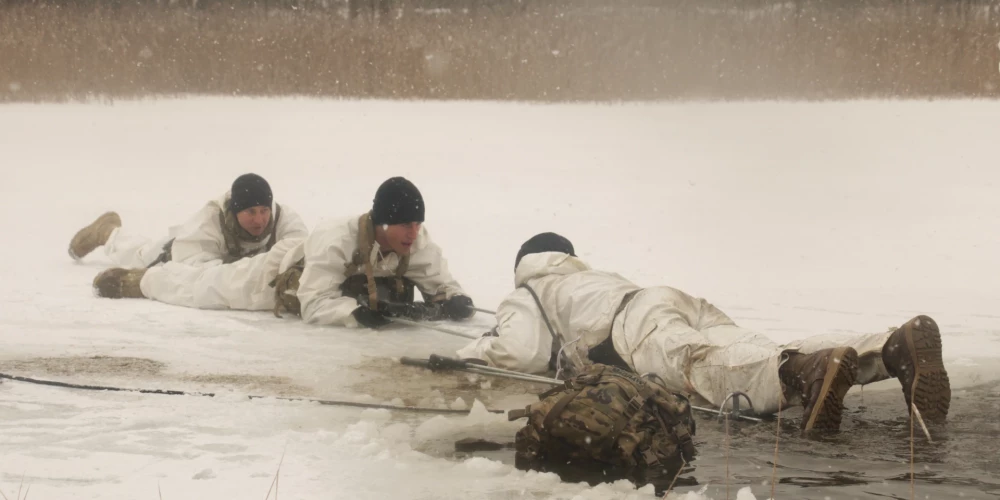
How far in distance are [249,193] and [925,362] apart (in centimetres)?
453

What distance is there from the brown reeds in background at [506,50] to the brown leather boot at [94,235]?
8.41 m

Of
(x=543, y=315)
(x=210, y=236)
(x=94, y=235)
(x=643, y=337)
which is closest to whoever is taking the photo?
(x=643, y=337)

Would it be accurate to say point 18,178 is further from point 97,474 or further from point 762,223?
point 97,474

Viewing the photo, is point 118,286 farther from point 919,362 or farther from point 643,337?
point 919,362

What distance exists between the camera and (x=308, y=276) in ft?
21.8

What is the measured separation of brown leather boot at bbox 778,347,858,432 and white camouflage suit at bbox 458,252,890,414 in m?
0.13

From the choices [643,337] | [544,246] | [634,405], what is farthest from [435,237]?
[634,405]

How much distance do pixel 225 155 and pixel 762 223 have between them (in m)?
7.91

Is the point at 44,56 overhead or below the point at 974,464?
overhead

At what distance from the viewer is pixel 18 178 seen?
49.7 ft

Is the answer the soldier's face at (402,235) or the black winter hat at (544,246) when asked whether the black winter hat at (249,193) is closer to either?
the soldier's face at (402,235)

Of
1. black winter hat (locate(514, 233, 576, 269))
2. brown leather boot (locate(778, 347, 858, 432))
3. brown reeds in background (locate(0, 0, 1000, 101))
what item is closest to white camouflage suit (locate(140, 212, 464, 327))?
black winter hat (locate(514, 233, 576, 269))

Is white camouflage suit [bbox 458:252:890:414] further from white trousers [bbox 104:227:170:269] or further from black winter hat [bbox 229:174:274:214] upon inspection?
white trousers [bbox 104:227:170:269]

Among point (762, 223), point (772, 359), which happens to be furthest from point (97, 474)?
point (762, 223)
